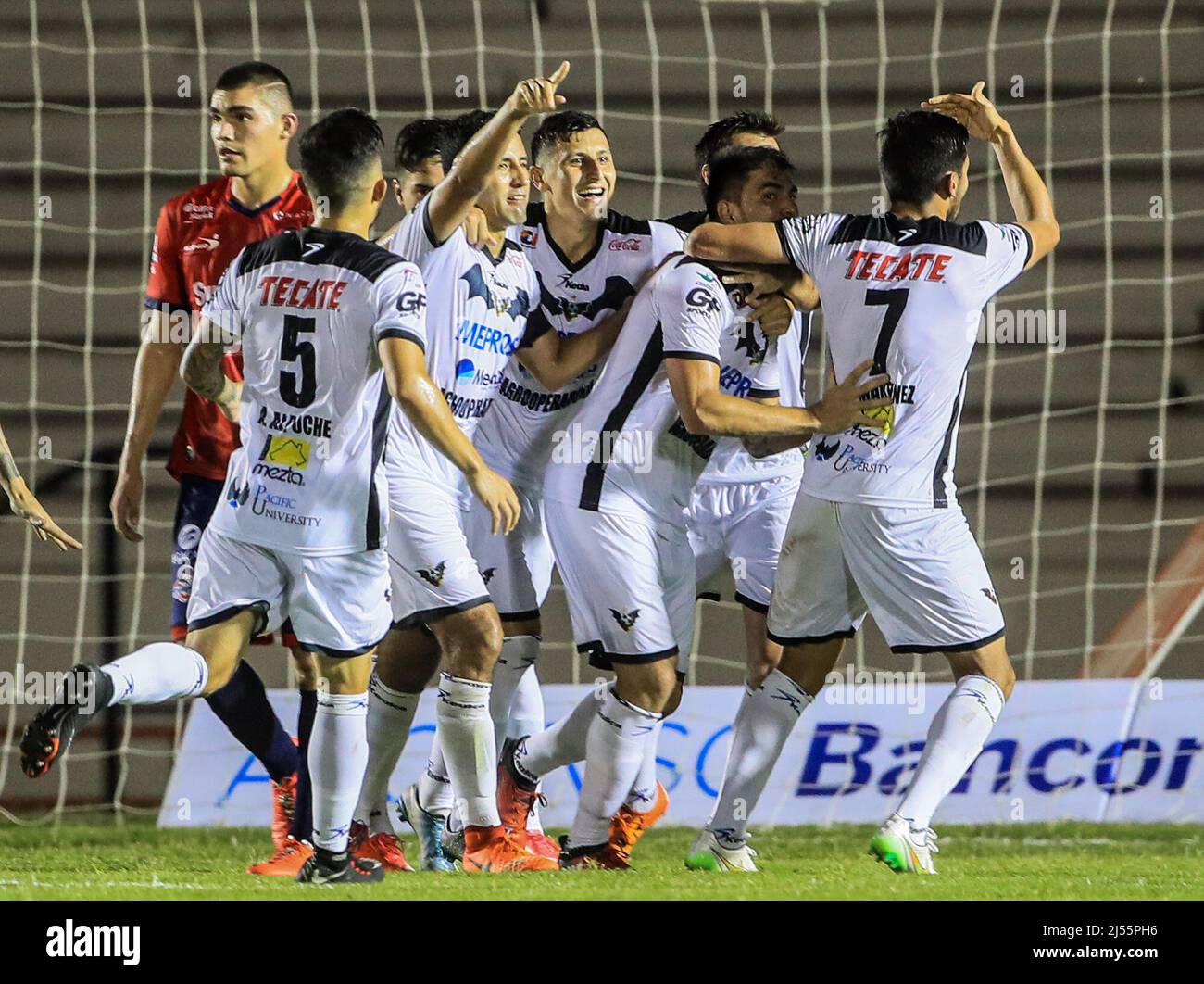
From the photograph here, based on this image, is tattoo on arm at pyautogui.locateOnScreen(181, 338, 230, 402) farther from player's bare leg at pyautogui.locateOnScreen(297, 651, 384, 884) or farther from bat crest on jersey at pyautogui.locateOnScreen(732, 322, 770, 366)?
bat crest on jersey at pyautogui.locateOnScreen(732, 322, 770, 366)

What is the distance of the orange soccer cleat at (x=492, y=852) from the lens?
4.86 metres

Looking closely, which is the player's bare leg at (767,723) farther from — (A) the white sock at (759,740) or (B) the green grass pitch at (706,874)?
(B) the green grass pitch at (706,874)

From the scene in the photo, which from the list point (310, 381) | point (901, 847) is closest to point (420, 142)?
point (310, 381)

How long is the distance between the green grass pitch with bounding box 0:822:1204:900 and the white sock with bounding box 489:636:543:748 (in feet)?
1.92

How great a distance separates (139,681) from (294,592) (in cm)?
43

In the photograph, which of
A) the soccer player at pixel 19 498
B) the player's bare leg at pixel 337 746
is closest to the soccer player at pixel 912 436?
the player's bare leg at pixel 337 746

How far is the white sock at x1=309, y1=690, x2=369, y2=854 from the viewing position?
433 centimetres

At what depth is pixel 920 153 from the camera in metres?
4.61

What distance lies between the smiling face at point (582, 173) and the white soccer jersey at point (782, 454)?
0.68m

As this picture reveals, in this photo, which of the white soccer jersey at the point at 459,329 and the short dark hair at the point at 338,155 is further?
the white soccer jersey at the point at 459,329

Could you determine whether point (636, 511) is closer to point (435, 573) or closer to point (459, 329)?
point (435, 573)
